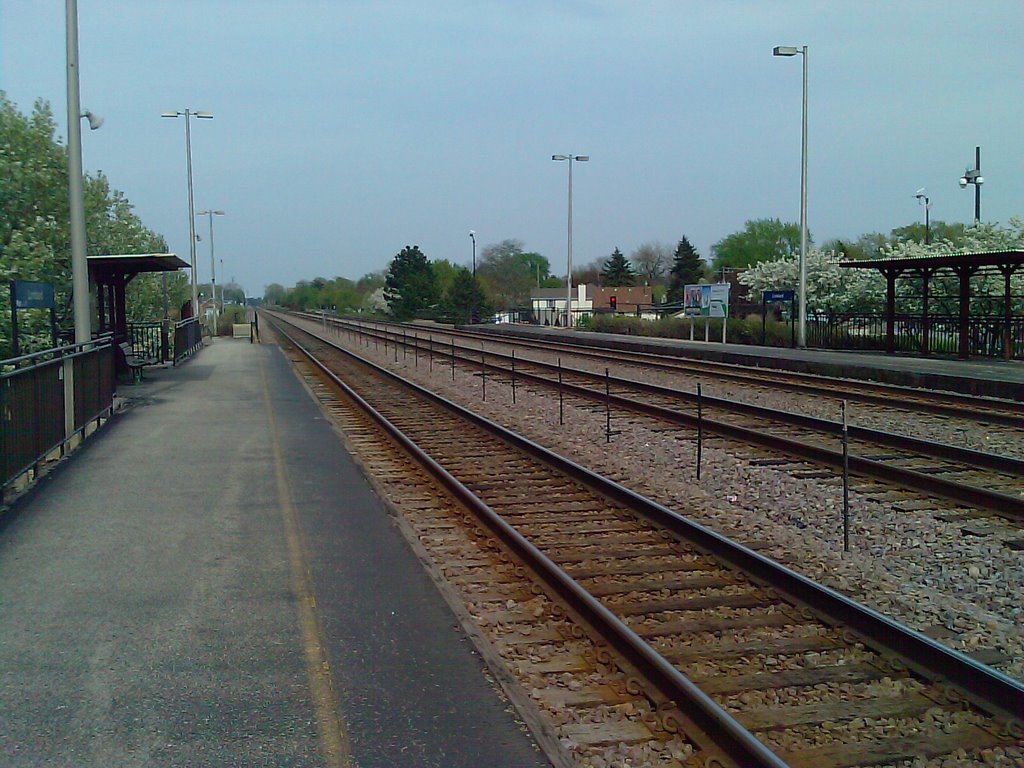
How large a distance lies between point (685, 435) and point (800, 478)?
3.73 metres

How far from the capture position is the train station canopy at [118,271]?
894 inches

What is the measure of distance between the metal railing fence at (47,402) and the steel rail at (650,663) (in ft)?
15.3

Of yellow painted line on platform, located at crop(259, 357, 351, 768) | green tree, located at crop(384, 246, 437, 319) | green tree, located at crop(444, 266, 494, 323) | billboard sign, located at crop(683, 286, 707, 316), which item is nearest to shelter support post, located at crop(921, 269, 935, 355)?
billboard sign, located at crop(683, 286, 707, 316)

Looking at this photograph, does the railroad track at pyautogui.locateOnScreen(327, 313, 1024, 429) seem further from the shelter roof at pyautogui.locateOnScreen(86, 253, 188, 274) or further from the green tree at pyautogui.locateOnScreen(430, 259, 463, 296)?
the green tree at pyautogui.locateOnScreen(430, 259, 463, 296)

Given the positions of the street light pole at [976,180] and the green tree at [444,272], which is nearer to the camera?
the street light pole at [976,180]

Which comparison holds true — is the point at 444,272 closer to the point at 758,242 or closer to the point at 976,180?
the point at 758,242

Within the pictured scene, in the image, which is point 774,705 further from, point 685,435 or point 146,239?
point 146,239

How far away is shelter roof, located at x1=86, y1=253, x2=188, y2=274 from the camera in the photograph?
22562mm

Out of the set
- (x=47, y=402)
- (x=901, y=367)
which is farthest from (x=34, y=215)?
(x=901, y=367)

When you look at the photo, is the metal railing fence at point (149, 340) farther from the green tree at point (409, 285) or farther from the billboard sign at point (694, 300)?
the green tree at point (409, 285)

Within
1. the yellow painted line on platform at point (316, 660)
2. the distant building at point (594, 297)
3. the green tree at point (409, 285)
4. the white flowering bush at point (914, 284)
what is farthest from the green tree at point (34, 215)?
the distant building at point (594, 297)

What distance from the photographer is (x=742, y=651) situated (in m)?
6.09

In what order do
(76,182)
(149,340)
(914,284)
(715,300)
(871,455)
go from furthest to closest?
(715,300) < (914,284) < (149,340) < (76,182) < (871,455)

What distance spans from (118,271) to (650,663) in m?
22.6
